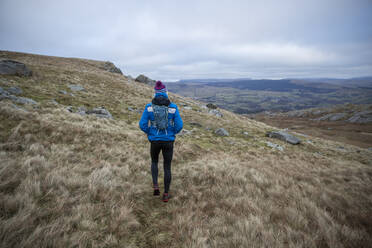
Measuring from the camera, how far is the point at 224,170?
7348 mm

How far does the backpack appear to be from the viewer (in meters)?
4.51

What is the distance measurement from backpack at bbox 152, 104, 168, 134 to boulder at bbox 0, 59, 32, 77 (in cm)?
2727

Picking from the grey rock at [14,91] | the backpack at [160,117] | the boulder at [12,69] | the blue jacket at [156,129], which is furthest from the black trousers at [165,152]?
the boulder at [12,69]

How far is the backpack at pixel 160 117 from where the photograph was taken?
14.8ft

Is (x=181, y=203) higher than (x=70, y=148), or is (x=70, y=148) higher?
(x=70, y=148)

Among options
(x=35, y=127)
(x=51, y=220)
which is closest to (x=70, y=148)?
(x=35, y=127)

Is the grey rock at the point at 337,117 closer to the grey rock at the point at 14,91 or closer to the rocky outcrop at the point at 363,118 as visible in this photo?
the rocky outcrop at the point at 363,118

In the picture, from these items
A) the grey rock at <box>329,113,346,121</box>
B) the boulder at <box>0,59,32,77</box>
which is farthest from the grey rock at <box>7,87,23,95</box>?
the grey rock at <box>329,113,346,121</box>

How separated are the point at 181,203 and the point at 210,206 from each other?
84 centimetres

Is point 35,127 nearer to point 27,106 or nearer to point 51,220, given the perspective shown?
point 27,106

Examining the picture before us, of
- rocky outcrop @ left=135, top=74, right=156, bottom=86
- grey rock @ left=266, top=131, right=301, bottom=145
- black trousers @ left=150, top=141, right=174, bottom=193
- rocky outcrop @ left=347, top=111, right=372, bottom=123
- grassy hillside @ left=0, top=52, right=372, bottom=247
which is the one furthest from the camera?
rocky outcrop @ left=347, top=111, right=372, bottom=123

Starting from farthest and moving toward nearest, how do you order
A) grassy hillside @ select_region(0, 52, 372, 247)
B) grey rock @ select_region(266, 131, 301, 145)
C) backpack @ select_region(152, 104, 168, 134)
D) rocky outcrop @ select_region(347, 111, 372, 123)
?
rocky outcrop @ select_region(347, 111, 372, 123)
grey rock @ select_region(266, 131, 301, 145)
backpack @ select_region(152, 104, 168, 134)
grassy hillside @ select_region(0, 52, 372, 247)

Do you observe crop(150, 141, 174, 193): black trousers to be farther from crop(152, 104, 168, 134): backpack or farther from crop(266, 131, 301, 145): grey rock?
crop(266, 131, 301, 145): grey rock

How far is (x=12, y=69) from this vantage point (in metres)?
21.0
